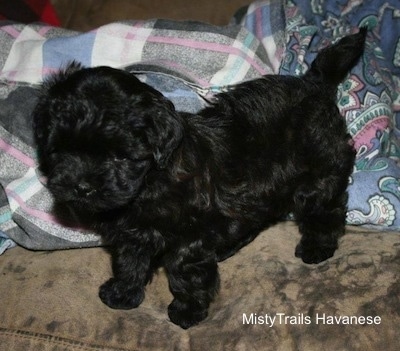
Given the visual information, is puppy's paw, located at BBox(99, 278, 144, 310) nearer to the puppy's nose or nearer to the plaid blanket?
the plaid blanket

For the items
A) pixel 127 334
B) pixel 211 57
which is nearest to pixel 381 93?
pixel 211 57

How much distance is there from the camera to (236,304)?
92.1 inches

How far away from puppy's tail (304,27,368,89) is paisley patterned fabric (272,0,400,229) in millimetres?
365

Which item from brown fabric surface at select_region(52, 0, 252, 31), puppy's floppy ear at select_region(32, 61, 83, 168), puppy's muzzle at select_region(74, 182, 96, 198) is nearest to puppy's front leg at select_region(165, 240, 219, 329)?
puppy's muzzle at select_region(74, 182, 96, 198)

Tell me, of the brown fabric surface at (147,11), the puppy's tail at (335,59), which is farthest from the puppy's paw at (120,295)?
the brown fabric surface at (147,11)

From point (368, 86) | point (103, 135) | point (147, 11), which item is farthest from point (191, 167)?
point (147, 11)

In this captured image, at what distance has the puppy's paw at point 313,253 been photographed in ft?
8.11

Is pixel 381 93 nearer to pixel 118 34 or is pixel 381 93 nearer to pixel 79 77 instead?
pixel 118 34

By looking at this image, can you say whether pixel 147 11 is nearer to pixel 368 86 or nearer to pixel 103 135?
pixel 368 86

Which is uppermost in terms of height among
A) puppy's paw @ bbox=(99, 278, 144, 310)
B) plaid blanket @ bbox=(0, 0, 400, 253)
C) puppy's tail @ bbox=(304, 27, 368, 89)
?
puppy's tail @ bbox=(304, 27, 368, 89)

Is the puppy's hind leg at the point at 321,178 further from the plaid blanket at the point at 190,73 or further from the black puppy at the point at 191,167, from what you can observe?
the plaid blanket at the point at 190,73

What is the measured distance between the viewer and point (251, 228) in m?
2.54

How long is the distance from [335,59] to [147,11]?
135cm

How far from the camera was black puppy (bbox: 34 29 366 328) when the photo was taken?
2033 millimetres
